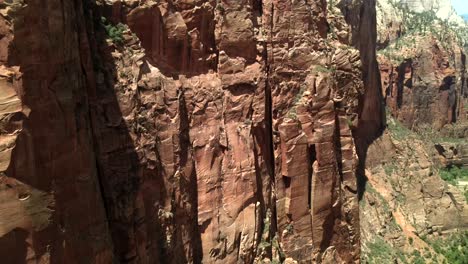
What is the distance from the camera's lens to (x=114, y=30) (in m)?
22.5

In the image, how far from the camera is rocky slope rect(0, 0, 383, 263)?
50.9 ft

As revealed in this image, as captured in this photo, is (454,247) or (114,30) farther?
(454,247)

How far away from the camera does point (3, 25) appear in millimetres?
14445

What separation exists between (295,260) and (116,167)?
573 inches

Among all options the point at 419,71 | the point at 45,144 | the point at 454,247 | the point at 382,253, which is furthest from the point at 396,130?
the point at 45,144

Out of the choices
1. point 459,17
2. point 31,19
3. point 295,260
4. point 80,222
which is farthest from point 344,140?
point 459,17

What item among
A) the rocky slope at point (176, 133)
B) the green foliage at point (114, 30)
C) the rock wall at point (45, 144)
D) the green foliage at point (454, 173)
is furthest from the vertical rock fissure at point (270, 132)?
the green foliage at point (454, 173)

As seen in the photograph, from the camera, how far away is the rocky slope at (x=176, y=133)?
15.5 metres

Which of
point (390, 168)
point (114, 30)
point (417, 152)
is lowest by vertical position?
point (390, 168)

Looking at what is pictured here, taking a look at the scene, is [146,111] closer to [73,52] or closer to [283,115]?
[73,52]

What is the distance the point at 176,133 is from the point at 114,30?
5.49 m

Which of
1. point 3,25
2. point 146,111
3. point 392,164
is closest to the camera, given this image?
point 3,25

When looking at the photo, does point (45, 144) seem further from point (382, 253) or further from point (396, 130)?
point (396, 130)

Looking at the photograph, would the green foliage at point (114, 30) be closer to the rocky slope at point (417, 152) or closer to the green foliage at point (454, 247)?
the rocky slope at point (417, 152)
